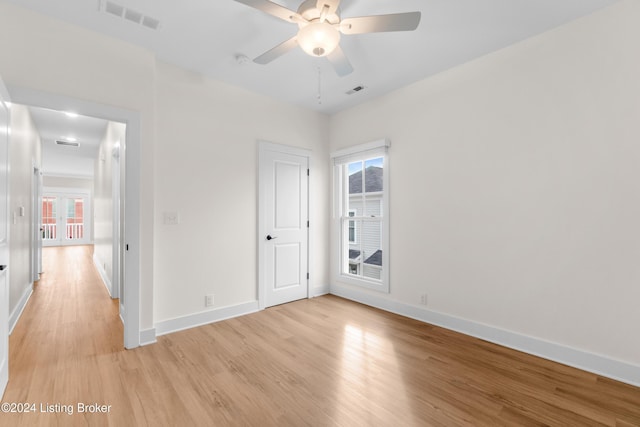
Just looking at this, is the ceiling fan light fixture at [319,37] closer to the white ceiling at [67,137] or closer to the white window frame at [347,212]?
the white window frame at [347,212]

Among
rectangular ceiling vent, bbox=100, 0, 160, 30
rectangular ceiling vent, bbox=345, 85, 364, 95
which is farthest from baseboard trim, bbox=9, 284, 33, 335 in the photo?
rectangular ceiling vent, bbox=345, 85, 364, 95

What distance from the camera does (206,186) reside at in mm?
3336

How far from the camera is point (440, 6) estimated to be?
2195 millimetres

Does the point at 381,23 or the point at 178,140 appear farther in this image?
the point at 178,140

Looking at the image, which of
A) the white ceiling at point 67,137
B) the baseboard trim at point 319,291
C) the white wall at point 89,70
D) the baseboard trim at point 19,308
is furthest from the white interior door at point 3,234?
the baseboard trim at point 319,291

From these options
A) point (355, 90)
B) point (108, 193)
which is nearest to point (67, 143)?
point (108, 193)

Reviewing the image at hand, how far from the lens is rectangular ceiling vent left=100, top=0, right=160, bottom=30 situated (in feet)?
7.22

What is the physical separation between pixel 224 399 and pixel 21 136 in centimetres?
437

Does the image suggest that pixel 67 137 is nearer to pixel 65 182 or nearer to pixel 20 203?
pixel 20 203

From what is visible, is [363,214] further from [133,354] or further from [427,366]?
[133,354]

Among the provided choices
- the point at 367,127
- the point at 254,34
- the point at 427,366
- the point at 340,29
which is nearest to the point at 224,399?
the point at 427,366

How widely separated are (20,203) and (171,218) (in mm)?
2432

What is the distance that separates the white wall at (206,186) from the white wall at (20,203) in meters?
1.65

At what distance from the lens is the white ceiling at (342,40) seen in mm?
2207
